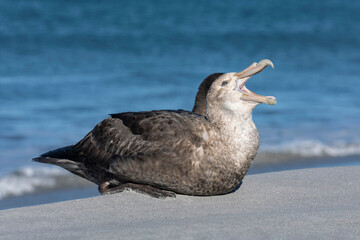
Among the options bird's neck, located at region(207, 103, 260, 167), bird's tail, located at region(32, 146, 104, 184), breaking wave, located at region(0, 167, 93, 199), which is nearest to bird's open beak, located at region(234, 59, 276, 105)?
bird's neck, located at region(207, 103, 260, 167)

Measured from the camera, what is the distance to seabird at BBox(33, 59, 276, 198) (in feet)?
18.2

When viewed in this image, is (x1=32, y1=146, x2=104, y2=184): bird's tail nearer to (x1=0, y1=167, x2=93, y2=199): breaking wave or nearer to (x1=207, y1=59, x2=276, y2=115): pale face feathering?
(x1=0, y1=167, x2=93, y2=199): breaking wave

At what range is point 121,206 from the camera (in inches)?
215

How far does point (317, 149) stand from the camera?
8945mm

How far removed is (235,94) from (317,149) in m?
3.61

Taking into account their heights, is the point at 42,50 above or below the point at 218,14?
below

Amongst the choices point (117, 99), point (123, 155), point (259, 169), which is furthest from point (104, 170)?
point (117, 99)

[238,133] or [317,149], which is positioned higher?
[238,133]

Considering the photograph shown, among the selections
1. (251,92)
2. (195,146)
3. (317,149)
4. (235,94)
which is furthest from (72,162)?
(317,149)

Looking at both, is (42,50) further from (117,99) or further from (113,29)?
(117,99)

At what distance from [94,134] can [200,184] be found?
4.02 feet

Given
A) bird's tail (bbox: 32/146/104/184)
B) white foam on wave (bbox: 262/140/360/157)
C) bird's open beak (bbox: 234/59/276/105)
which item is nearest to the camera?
bird's open beak (bbox: 234/59/276/105)

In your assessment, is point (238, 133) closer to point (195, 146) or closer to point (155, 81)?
point (195, 146)

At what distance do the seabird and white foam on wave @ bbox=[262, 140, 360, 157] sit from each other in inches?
127
